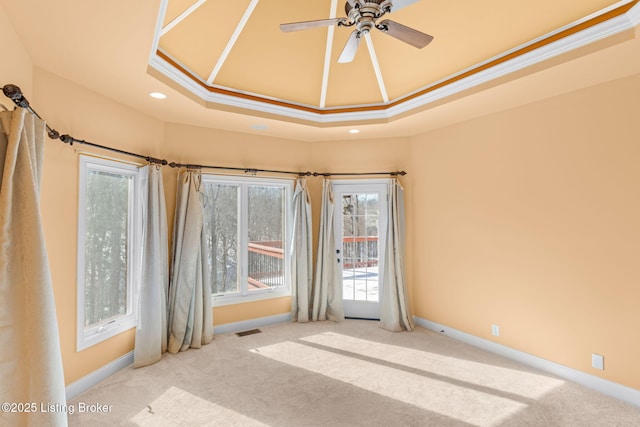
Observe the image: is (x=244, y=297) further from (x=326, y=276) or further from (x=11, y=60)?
(x=11, y=60)

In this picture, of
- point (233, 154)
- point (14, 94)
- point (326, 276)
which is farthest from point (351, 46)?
point (326, 276)

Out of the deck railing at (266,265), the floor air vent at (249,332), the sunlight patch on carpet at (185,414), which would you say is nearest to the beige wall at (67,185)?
the sunlight patch on carpet at (185,414)

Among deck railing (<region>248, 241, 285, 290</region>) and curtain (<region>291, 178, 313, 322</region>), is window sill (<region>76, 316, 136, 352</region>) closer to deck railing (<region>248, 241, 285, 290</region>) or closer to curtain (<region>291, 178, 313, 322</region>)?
deck railing (<region>248, 241, 285, 290</region>)

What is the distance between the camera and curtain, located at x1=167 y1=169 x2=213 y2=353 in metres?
3.45

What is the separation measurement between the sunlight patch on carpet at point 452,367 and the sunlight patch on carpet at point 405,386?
0.62ft

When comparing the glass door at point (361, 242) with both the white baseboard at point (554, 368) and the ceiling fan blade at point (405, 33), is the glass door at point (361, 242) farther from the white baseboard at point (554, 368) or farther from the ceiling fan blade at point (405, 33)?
the ceiling fan blade at point (405, 33)

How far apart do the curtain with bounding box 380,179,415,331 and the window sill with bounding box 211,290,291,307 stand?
137 cm

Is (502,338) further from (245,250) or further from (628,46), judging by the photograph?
(245,250)

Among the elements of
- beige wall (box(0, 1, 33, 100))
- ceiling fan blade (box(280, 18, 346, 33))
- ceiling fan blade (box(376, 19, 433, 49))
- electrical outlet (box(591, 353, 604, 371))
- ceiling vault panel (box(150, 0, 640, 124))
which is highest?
ceiling vault panel (box(150, 0, 640, 124))

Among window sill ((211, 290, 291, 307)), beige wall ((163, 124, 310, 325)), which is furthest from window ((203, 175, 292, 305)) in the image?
beige wall ((163, 124, 310, 325))

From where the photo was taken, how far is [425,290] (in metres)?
4.27

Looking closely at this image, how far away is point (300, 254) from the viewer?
4387 mm

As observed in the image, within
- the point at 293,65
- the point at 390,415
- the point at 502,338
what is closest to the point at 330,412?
the point at 390,415

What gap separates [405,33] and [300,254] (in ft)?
10.1
